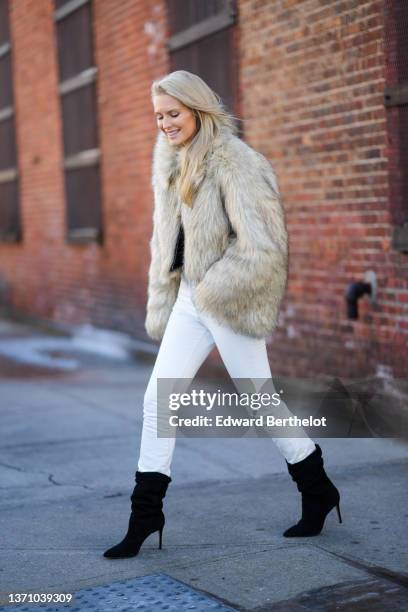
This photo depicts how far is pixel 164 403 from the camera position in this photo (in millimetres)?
4285

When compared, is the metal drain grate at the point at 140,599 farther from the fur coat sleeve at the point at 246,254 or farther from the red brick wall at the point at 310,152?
the red brick wall at the point at 310,152

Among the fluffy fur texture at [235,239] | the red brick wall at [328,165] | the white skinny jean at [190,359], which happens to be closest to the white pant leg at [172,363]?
the white skinny jean at [190,359]

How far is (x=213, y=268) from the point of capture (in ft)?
14.0

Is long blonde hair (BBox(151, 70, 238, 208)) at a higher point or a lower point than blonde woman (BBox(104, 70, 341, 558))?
higher

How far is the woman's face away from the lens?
14.0 feet

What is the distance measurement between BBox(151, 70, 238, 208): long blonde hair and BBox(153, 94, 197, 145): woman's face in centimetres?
Answer: 2

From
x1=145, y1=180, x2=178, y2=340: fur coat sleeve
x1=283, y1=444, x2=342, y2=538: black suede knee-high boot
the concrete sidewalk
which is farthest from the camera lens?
x1=145, y1=180, x2=178, y2=340: fur coat sleeve

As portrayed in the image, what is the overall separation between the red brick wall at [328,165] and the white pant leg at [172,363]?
8.27ft

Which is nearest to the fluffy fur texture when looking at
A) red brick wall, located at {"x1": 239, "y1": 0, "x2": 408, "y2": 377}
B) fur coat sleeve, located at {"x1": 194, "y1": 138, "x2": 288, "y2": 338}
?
fur coat sleeve, located at {"x1": 194, "y1": 138, "x2": 288, "y2": 338}

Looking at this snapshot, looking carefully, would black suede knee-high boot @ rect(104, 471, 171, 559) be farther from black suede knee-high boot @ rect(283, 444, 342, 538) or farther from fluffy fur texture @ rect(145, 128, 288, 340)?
fluffy fur texture @ rect(145, 128, 288, 340)

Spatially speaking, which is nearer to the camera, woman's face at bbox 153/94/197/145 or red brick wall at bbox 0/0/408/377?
woman's face at bbox 153/94/197/145

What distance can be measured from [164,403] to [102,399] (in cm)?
415

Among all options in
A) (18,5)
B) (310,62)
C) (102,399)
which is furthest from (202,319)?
(18,5)

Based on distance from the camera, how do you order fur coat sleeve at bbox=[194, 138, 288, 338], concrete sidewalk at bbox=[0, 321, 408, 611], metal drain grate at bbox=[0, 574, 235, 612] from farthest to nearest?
fur coat sleeve at bbox=[194, 138, 288, 338]
concrete sidewalk at bbox=[0, 321, 408, 611]
metal drain grate at bbox=[0, 574, 235, 612]
